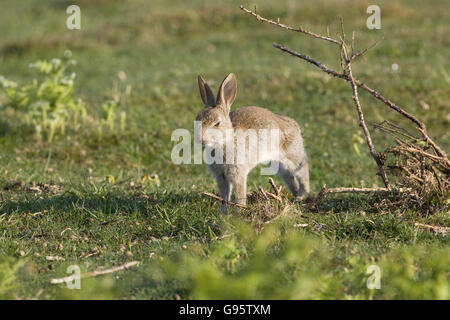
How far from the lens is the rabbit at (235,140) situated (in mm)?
5852

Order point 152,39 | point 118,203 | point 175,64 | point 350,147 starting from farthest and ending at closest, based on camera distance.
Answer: point 152,39 < point 175,64 < point 350,147 < point 118,203

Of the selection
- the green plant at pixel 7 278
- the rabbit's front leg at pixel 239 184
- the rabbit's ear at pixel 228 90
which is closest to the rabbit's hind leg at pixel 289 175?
the rabbit's front leg at pixel 239 184

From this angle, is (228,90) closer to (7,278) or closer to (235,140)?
(235,140)

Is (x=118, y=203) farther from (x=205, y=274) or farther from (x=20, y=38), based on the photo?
(x=20, y=38)

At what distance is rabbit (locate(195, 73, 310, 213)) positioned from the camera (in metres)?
5.85

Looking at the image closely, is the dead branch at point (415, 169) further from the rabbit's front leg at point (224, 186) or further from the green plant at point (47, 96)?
the green plant at point (47, 96)

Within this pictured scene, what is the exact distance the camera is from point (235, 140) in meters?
6.16

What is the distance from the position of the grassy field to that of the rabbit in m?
0.28

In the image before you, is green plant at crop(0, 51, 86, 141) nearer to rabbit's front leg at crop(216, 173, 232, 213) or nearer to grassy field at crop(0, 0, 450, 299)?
grassy field at crop(0, 0, 450, 299)

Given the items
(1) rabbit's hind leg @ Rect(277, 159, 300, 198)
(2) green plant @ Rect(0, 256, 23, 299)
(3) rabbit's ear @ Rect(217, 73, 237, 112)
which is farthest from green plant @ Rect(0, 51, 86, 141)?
(2) green plant @ Rect(0, 256, 23, 299)

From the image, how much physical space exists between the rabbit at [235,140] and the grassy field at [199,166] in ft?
0.91

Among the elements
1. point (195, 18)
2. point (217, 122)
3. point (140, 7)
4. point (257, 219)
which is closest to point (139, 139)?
point (217, 122)
